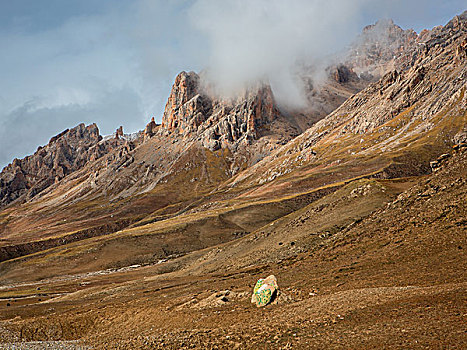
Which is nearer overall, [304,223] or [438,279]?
[438,279]

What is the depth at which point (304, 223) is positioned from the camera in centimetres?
8000

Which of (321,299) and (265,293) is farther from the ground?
(265,293)

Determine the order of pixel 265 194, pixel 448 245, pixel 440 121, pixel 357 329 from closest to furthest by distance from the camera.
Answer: pixel 357 329 → pixel 448 245 → pixel 265 194 → pixel 440 121

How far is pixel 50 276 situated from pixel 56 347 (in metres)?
89.3

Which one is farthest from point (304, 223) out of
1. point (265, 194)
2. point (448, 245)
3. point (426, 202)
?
point (265, 194)

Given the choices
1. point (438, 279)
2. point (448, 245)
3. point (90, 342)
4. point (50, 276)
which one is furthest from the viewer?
point (50, 276)

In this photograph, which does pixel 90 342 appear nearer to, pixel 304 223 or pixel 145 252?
pixel 304 223

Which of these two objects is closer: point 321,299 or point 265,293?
point 321,299

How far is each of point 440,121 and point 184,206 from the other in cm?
14865

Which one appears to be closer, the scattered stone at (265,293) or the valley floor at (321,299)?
the valley floor at (321,299)

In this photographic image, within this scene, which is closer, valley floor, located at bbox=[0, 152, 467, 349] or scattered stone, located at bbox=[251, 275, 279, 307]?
valley floor, located at bbox=[0, 152, 467, 349]

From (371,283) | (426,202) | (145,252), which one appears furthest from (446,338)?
(145,252)

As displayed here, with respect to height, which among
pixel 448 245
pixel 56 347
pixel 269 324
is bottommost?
pixel 448 245

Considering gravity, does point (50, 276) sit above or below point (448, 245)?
above
